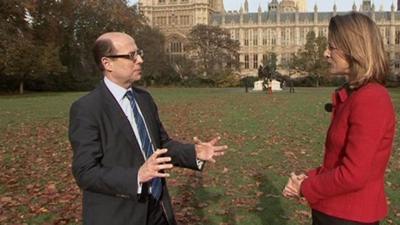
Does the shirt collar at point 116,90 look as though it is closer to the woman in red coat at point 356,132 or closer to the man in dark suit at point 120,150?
the man in dark suit at point 120,150

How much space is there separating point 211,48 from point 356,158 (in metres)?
67.3

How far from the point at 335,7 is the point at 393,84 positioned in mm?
42358

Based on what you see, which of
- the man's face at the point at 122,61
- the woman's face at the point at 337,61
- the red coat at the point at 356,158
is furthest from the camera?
the man's face at the point at 122,61

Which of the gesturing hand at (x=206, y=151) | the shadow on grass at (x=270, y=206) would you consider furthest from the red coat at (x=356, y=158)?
the shadow on grass at (x=270, y=206)

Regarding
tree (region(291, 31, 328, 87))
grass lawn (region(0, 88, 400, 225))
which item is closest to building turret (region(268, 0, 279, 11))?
tree (region(291, 31, 328, 87))

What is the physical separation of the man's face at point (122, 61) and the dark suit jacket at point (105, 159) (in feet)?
0.29

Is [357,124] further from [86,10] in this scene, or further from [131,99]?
[86,10]

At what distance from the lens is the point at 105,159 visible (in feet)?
8.11

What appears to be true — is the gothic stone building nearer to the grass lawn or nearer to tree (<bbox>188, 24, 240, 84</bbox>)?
tree (<bbox>188, 24, 240, 84</bbox>)

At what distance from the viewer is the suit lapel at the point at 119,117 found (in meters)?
2.50

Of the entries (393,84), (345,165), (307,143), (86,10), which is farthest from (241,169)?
(393,84)

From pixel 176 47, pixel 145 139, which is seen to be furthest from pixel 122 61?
pixel 176 47

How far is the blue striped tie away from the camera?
103 inches

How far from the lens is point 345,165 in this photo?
7.21 ft
